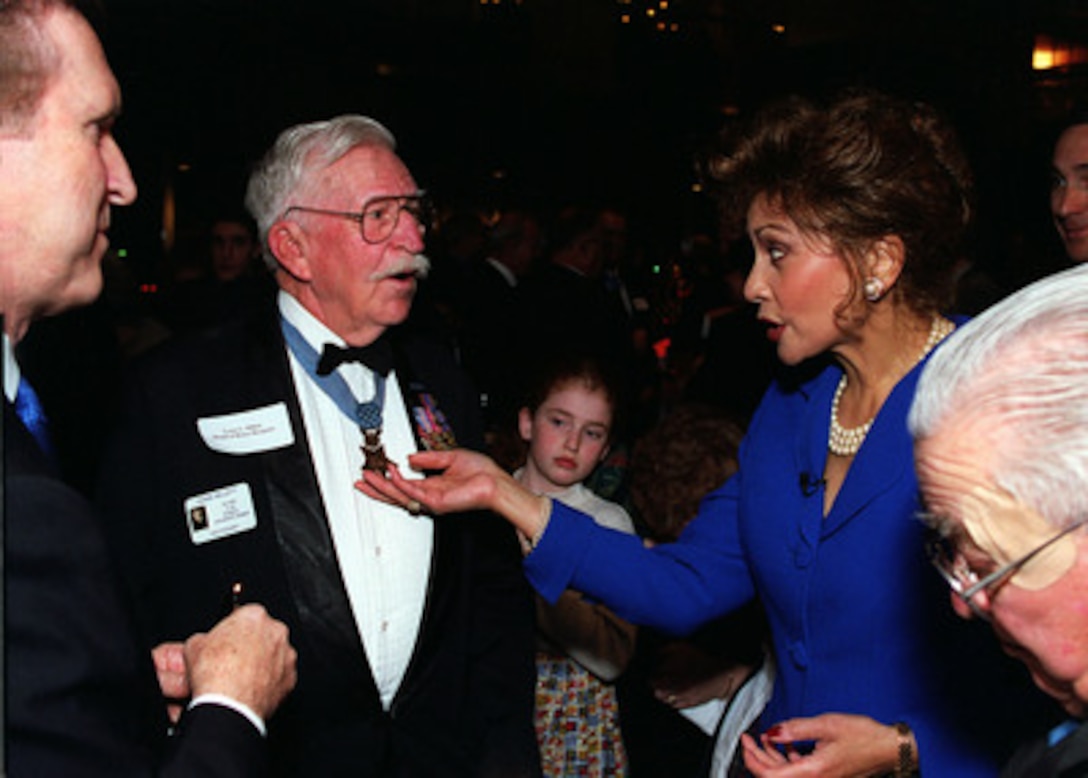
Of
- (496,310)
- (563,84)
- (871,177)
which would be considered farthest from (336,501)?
(563,84)

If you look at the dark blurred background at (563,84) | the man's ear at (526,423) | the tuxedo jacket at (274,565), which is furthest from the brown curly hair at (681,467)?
the dark blurred background at (563,84)

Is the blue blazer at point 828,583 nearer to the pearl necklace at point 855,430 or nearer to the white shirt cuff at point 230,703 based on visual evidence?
the pearl necklace at point 855,430

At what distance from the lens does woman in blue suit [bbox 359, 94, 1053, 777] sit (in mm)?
1815

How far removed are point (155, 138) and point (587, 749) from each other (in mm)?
11042

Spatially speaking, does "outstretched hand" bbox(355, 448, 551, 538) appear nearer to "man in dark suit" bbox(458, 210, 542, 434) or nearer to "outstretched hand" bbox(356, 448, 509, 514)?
"outstretched hand" bbox(356, 448, 509, 514)

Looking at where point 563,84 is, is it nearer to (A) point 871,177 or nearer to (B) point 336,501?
(B) point 336,501

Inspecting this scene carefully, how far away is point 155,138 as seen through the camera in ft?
39.8

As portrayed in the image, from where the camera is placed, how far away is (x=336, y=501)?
7.48 feet

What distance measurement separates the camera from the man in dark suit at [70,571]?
105cm

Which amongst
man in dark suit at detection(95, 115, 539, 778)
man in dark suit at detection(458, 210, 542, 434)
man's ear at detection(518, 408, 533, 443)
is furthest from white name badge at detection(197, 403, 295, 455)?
man in dark suit at detection(458, 210, 542, 434)

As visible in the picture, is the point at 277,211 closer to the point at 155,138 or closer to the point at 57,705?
the point at 57,705

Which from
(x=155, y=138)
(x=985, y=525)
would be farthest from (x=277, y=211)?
(x=155, y=138)

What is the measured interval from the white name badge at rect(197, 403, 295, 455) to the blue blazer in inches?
24.1

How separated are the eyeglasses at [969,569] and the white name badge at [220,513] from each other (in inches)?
55.3
